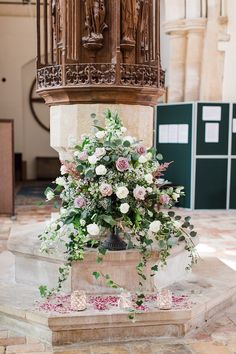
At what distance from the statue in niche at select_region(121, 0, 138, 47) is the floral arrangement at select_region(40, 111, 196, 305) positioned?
665mm

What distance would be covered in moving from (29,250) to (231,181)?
4702mm

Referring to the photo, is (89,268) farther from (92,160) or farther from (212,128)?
(212,128)

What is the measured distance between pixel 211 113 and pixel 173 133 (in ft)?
2.10

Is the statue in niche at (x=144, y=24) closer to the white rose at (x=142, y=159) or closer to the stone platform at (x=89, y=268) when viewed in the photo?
the white rose at (x=142, y=159)

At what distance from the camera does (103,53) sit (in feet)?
11.5

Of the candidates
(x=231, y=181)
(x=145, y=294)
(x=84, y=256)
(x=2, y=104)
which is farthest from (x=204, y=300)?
(x=2, y=104)

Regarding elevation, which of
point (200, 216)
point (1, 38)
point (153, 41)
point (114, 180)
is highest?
point (1, 38)

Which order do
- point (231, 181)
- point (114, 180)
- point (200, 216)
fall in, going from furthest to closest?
point (231, 181) → point (200, 216) → point (114, 180)

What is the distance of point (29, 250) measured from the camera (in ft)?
10.9

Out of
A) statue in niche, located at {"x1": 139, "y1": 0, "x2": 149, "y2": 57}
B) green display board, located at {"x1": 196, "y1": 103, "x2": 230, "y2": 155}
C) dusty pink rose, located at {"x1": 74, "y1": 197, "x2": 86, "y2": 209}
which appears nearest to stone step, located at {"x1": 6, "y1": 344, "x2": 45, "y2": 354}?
dusty pink rose, located at {"x1": 74, "y1": 197, "x2": 86, "y2": 209}

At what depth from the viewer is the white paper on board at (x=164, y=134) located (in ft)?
25.4

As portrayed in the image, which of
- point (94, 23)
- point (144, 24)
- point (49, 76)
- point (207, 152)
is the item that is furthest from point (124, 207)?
point (207, 152)

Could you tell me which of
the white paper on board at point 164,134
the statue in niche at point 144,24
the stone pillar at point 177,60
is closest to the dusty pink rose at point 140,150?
the statue in niche at point 144,24

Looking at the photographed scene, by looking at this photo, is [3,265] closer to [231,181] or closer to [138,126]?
[138,126]
